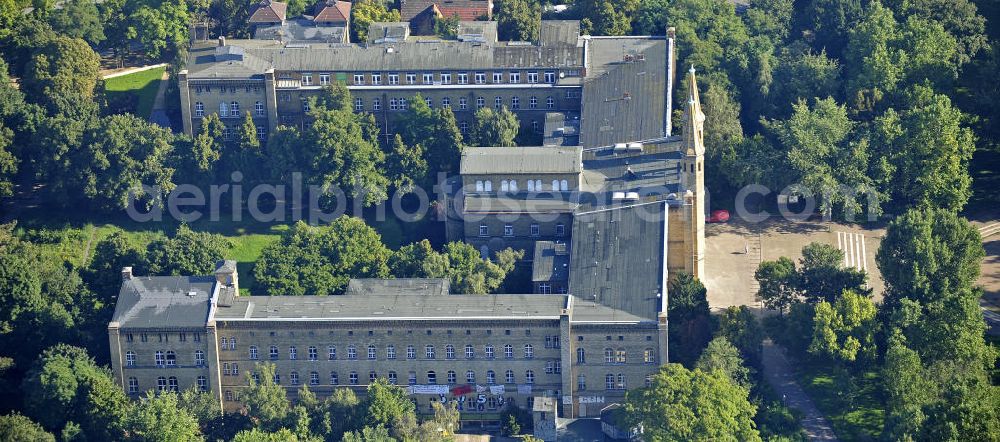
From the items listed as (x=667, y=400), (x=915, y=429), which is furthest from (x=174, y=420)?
(x=915, y=429)

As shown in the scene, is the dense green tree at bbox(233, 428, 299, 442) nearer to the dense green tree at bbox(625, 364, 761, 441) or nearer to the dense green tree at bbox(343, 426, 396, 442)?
the dense green tree at bbox(343, 426, 396, 442)

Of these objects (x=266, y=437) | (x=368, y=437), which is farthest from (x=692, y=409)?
(x=266, y=437)

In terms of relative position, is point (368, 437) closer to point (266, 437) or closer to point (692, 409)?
point (266, 437)

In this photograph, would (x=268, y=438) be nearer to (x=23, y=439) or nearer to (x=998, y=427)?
(x=23, y=439)

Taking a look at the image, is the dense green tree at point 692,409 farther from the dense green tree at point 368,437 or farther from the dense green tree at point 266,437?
the dense green tree at point 266,437

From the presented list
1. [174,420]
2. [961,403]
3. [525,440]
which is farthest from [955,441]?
[174,420]

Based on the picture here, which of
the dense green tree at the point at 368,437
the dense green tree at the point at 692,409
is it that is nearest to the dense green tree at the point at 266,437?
the dense green tree at the point at 368,437

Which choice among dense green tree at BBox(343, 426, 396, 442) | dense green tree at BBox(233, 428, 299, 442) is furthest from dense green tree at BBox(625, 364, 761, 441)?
dense green tree at BBox(233, 428, 299, 442)
